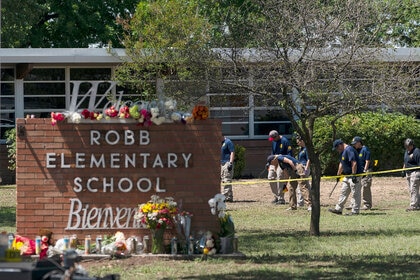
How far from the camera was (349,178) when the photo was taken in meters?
20.7

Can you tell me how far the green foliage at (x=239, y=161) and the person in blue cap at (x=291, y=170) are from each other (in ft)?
23.7

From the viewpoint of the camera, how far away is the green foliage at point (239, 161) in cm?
2953

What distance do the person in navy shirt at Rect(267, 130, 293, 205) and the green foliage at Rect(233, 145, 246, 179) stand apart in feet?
20.8

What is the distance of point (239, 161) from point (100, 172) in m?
16.5

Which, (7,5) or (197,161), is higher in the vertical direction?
(7,5)

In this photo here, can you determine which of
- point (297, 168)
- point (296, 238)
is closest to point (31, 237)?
point (296, 238)

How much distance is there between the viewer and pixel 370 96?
15555 mm

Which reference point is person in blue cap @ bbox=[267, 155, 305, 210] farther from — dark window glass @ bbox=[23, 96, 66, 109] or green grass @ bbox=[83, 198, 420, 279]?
dark window glass @ bbox=[23, 96, 66, 109]

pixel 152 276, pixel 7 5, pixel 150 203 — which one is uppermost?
pixel 7 5

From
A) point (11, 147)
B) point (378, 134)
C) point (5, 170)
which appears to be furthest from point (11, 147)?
point (378, 134)

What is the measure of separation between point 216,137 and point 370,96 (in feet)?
11.4

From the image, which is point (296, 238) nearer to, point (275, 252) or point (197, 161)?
point (275, 252)

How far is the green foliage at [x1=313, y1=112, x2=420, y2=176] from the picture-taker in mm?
29719

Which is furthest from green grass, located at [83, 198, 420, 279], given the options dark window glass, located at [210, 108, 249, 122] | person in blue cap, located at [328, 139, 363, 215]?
dark window glass, located at [210, 108, 249, 122]
